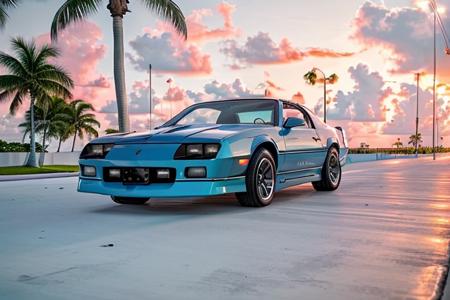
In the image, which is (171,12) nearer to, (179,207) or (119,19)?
(119,19)

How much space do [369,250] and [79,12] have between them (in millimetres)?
22654

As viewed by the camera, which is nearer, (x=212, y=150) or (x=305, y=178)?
(x=212, y=150)

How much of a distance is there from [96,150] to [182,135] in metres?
1.17

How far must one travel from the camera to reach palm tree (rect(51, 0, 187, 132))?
23453mm

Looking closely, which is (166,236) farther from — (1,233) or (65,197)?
(65,197)

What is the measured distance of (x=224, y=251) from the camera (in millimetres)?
4500

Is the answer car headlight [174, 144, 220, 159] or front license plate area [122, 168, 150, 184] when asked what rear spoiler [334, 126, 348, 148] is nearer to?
car headlight [174, 144, 220, 159]

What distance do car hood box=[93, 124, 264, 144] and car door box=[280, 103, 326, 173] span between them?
29.3 inches

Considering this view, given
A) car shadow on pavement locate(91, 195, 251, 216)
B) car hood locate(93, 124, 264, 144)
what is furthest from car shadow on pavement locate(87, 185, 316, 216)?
car hood locate(93, 124, 264, 144)

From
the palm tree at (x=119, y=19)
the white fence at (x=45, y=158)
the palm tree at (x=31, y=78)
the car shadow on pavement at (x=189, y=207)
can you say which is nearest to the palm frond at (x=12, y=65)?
the palm tree at (x=31, y=78)

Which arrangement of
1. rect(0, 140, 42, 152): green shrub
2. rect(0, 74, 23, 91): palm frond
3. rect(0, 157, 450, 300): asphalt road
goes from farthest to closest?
rect(0, 140, 42, 152): green shrub → rect(0, 74, 23, 91): palm frond → rect(0, 157, 450, 300): asphalt road

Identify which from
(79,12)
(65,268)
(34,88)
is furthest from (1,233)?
(34,88)

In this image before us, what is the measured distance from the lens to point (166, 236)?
5238 millimetres

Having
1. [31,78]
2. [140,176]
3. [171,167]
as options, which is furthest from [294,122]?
[31,78]
